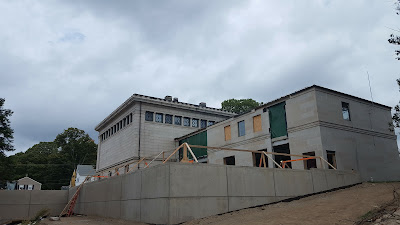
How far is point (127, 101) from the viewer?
132 ft

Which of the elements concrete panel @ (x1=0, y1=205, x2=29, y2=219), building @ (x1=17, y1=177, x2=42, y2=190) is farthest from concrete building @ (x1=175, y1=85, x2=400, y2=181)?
building @ (x1=17, y1=177, x2=42, y2=190)

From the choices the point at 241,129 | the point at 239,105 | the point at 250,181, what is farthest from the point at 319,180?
the point at 239,105

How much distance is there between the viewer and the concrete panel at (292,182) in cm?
1573

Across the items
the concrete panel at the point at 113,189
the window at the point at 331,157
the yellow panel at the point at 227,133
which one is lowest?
the concrete panel at the point at 113,189

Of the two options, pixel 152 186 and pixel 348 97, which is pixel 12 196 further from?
pixel 348 97

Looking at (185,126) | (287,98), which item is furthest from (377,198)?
(185,126)

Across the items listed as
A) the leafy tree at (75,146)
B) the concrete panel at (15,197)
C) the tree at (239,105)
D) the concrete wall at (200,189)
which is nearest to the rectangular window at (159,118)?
the concrete panel at (15,197)

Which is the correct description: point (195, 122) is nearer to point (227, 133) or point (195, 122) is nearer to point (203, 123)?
point (203, 123)

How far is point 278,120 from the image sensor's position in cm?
2630

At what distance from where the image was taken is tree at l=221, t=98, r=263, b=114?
214 ft

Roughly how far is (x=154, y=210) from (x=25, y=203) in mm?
24207

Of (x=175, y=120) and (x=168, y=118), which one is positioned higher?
(x=168, y=118)

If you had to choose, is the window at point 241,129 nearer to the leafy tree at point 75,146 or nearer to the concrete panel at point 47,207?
the concrete panel at point 47,207

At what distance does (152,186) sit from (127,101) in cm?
2808
